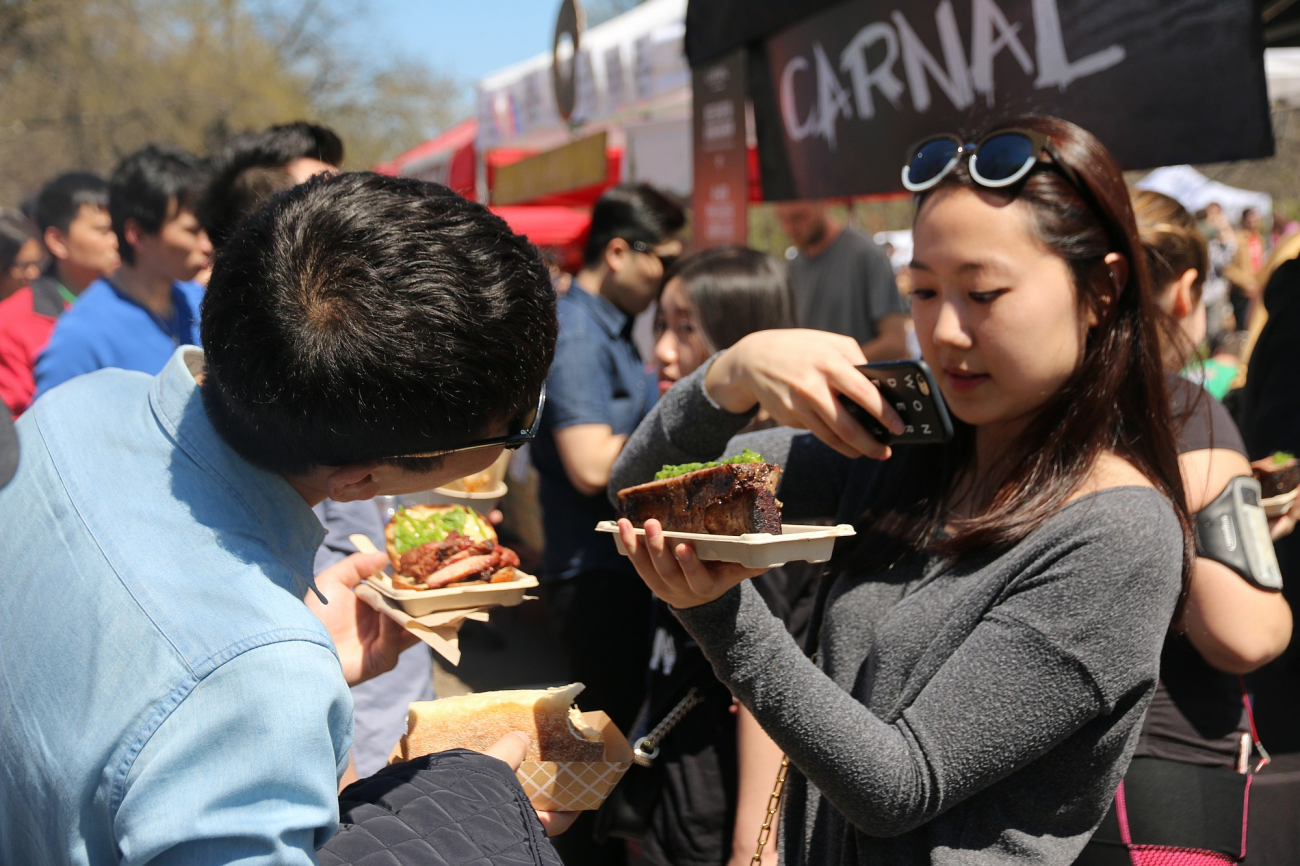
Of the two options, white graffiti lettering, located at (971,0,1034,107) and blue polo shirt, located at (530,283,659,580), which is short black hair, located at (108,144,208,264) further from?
white graffiti lettering, located at (971,0,1034,107)

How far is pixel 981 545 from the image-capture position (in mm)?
1661

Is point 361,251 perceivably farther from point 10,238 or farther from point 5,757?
point 10,238

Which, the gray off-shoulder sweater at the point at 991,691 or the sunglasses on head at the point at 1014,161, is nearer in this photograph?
the gray off-shoulder sweater at the point at 991,691

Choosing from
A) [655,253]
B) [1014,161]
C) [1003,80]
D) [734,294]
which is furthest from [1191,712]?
[655,253]

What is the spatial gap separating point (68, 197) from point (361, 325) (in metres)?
6.01

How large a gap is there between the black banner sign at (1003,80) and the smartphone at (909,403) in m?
1.12

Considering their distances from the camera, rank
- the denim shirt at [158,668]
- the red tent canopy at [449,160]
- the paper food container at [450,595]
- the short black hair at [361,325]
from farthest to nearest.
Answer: the red tent canopy at [449,160], the paper food container at [450,595], the short black hair at [361,325], the denim shirt at [158,668]

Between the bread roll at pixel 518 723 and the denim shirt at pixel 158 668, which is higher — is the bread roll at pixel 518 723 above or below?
below

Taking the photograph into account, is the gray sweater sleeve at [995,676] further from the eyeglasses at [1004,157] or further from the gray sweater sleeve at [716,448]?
the eyeglasses at [1004,157]

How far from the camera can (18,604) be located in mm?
1087

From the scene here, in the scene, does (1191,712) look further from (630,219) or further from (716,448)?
(630,219)

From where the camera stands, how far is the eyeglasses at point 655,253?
4070 millimetres

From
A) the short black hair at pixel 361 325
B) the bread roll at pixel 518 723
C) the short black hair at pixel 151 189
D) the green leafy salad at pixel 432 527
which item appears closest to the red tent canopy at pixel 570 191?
the short black hair at pixel 151 189

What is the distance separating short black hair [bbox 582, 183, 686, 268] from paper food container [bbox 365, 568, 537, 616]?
7.17ft
